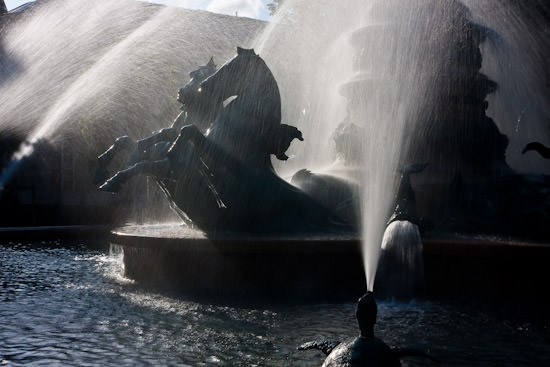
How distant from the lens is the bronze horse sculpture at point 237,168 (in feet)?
22.4

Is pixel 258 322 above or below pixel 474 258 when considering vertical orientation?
below

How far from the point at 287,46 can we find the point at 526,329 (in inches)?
594

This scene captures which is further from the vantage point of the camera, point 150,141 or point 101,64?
point 101,64

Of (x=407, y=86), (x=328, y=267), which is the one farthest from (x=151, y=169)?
(x=407, y=86)

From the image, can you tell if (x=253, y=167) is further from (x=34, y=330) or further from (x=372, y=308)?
(x=372, y=308)

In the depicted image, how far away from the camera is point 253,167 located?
7.15m

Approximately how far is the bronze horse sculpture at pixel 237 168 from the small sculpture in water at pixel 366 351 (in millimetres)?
3912

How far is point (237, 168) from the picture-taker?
6988 mm

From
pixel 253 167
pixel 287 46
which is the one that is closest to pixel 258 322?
pixel 253 167

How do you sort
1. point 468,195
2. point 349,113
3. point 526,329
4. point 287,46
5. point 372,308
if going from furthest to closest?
1. point 287,46
2. point 349,113
3. point 468,195
4. point 526,329
5. point 372,308

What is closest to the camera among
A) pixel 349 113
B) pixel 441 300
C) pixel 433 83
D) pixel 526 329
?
pixel 526 329

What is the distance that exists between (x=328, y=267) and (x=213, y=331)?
176 centimetres

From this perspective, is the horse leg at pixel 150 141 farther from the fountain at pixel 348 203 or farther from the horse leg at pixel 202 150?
the horse leg at pixel 202 150

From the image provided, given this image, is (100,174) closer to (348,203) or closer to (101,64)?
(348,203)
